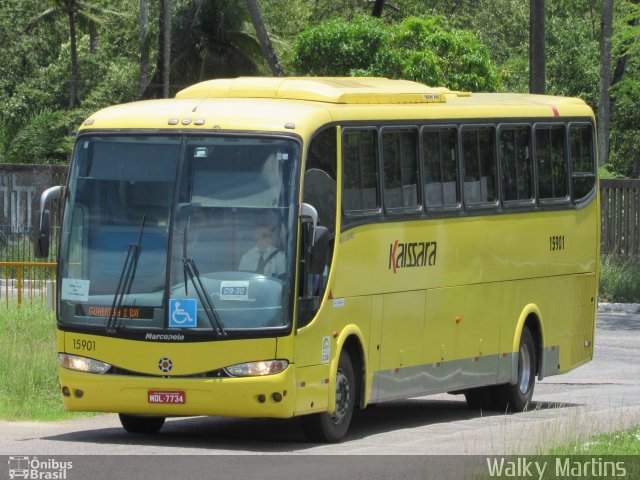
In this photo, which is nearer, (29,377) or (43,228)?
(43,228)

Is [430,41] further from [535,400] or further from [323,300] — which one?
[323,300]

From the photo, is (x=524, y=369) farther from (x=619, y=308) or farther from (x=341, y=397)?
(x=619, y=308)

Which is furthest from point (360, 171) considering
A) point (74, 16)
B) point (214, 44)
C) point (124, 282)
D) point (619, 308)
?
point (74, 16)

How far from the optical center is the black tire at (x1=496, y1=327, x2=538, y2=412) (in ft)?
57.2

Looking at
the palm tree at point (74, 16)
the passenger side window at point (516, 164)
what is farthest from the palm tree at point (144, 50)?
the passenger side window at point (516, 164)

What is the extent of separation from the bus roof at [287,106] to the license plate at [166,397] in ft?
7.66

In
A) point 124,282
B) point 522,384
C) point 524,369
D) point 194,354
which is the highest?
point 124,282

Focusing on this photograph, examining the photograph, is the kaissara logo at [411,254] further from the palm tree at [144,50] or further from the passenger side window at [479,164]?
the palm tree at [144,50]

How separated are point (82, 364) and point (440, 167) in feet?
15.2

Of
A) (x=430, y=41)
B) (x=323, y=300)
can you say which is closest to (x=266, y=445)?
(x=323, y=300)

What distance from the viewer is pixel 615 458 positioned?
10.5 meters

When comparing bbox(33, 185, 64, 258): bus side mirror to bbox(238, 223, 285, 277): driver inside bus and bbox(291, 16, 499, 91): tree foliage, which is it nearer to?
bbox(238, 223, 285, 277): driver inside bus

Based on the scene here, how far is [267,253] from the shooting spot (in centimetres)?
1268

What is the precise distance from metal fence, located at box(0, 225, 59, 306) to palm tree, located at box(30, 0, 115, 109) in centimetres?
1954
